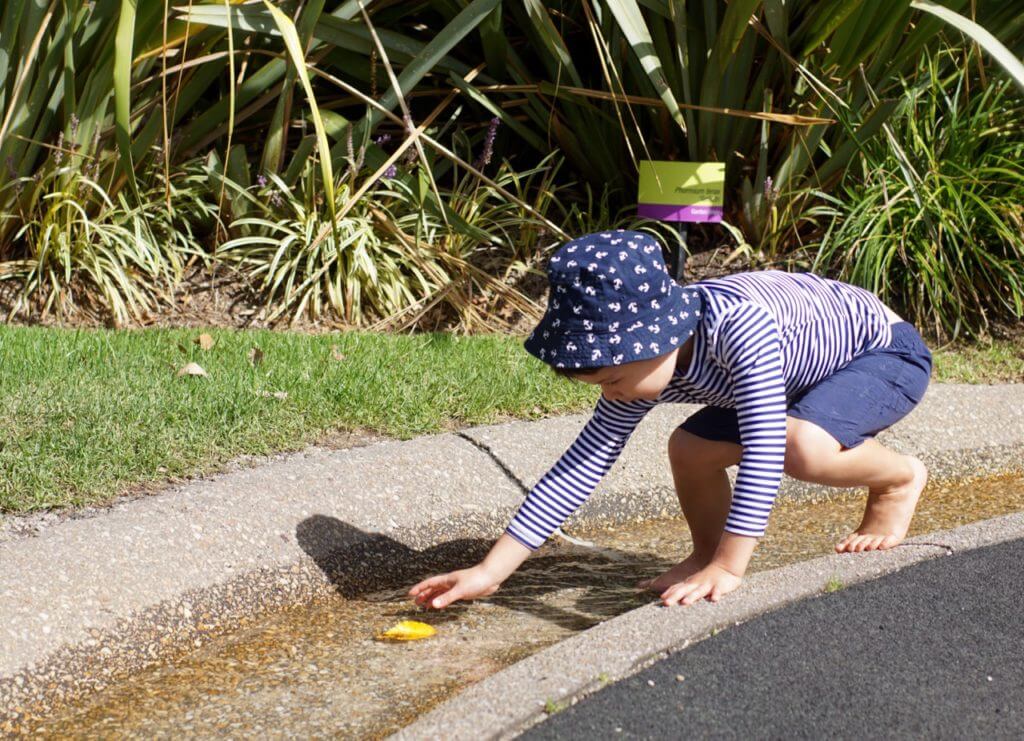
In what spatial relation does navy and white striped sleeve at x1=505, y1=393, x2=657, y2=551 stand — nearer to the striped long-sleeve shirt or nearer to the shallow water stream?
the striped long-sleeve shirt

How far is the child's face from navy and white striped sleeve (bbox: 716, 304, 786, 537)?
13cm

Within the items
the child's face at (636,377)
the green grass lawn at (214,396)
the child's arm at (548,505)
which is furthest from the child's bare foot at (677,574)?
the green grass lawn at (214,396)

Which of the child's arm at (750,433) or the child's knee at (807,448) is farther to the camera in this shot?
the child's knee at (807,448)

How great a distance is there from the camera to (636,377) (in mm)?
→ 2502

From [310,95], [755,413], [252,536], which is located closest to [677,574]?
[755,413]

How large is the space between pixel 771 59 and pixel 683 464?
309cm

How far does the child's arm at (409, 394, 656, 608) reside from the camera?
8.69 ft

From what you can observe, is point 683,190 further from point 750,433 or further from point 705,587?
point 705,587

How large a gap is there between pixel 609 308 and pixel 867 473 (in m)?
0.88

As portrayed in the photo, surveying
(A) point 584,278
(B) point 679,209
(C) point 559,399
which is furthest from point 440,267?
(A) point 584,278

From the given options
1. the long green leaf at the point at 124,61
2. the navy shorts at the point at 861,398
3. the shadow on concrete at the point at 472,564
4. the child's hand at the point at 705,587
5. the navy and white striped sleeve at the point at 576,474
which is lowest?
the shadow on concrete at the point at 472,564

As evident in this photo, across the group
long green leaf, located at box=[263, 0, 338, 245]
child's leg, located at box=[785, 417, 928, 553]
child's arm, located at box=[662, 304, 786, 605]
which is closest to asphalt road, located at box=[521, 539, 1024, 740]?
child's arm, located at box=[662, 304, 786, 605]

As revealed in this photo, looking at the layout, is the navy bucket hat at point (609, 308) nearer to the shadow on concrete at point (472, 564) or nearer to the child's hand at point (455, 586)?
the child's hand at point (455, 586)

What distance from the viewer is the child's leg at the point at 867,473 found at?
2719 mm
